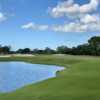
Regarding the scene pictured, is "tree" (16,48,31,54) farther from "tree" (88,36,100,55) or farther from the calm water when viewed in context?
the calm water

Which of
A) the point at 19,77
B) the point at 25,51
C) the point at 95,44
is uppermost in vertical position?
the point at 95,44

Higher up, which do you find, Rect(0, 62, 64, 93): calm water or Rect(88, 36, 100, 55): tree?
Rect(88, 36, 100, 55): tree

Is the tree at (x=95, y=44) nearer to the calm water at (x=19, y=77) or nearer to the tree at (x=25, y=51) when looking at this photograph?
the tree at (x=25, y=51)

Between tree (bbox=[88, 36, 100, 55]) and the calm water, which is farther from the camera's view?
tree (bbox=[88, 36, 100, 55])

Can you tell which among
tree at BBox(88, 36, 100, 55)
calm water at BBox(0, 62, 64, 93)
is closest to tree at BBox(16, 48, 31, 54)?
tree at BBox(88, 36, 100, 55)

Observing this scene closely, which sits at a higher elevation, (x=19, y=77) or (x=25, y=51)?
(x=25, y=51)

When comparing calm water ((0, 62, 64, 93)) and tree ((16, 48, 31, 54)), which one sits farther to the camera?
tree ((16, 48, 31, 54))

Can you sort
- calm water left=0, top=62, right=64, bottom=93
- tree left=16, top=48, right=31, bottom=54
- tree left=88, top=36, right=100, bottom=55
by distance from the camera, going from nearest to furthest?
1. calm water left=0, top=62, right=64, bottom=93
2. tree left=88, top=36, right=100, bottom=55
3. tree left=16, top=48, right=31, bottom=54

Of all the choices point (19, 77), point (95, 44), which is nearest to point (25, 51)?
point (95, 44)

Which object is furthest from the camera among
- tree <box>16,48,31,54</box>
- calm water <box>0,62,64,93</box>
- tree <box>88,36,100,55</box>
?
tree <box>16,48,31,54</box>

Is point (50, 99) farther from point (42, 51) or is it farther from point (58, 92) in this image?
point (42, 51)

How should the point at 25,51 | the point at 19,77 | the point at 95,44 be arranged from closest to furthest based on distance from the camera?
the point at 19,77 → the point at 95,44 → the point at 25,51

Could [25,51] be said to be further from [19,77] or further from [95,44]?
[19,77]

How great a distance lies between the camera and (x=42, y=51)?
169 m
